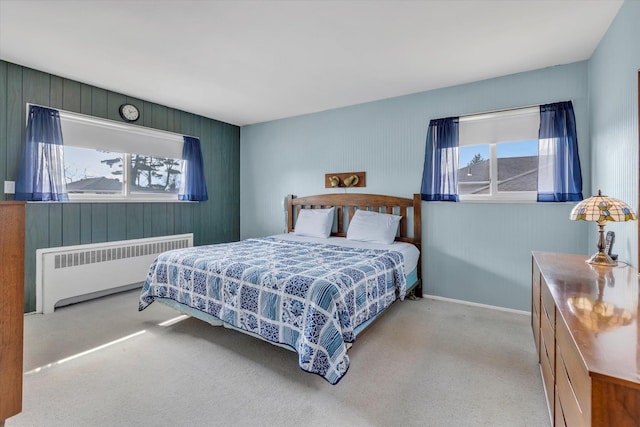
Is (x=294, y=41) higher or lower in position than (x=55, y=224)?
higher

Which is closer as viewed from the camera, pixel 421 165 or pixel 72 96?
pixel 72 96

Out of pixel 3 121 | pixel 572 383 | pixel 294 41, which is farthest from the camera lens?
pixel 3 121

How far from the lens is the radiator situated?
10.2ft

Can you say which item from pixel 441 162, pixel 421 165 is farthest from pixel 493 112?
pixel 421 165

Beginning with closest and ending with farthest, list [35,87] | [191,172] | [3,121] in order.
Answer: [3,121] → [35,87] → [191,172]

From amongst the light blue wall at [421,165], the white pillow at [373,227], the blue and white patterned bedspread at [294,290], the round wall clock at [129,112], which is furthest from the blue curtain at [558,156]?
the round wall clock at [129,112]

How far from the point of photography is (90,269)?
342 cm

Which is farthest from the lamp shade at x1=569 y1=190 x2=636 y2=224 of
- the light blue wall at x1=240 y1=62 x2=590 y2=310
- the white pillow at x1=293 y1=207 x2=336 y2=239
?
the white pillow at x1=293 y1=207 x2=336 y2=239

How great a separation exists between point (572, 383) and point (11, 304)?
7.33 feet

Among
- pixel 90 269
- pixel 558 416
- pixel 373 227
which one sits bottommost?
pixel 558 416

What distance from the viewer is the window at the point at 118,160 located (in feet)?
11.2

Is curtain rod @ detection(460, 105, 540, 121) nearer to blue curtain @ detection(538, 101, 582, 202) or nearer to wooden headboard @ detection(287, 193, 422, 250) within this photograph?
blue curtain @ detection(538, 101, 582, 202)

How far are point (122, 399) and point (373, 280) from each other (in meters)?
1.83

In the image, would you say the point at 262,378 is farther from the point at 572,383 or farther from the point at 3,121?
the point at 3,121
